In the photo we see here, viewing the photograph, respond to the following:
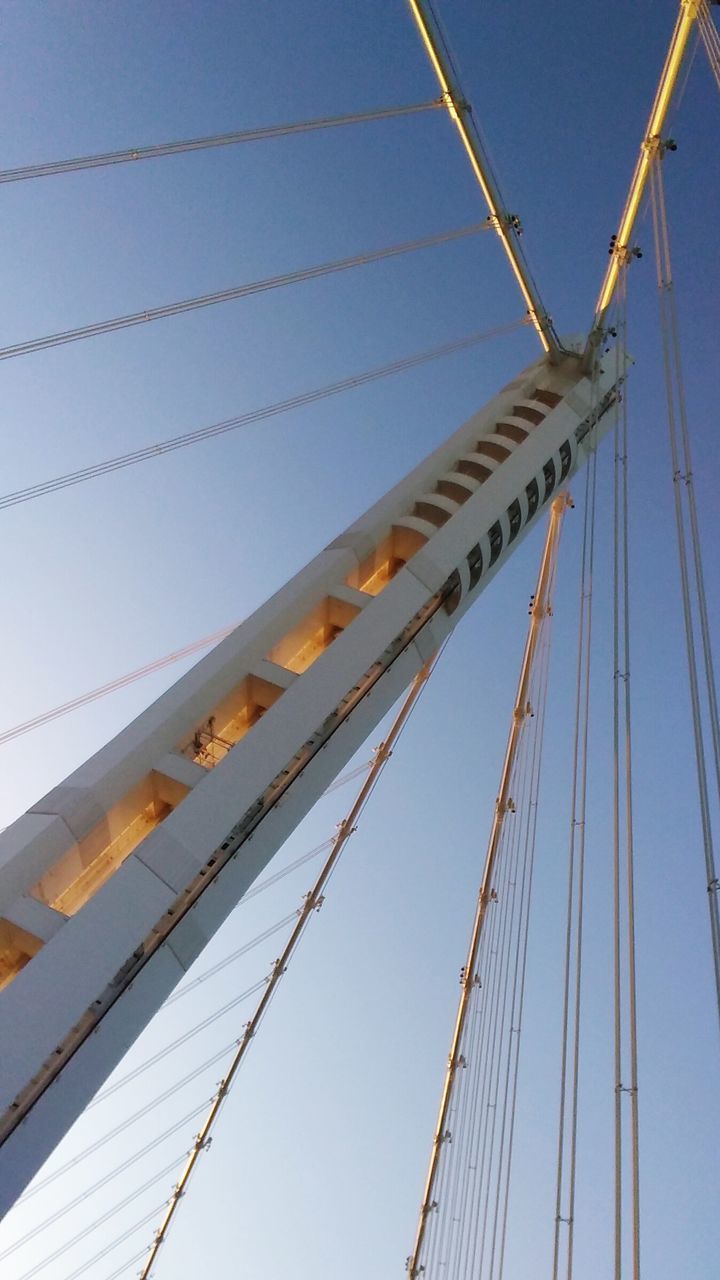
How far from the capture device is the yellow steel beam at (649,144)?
11516mm

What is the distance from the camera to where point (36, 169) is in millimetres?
9070

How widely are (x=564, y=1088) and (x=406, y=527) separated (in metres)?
6.80

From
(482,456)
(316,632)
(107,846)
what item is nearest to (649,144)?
(482,456)

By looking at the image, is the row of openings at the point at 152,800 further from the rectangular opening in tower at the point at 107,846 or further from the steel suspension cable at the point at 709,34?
the steel suspension cable at the point at 709,34

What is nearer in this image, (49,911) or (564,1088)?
(49,911)

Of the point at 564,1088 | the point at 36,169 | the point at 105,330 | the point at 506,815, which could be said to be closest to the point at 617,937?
the point at 564,1088

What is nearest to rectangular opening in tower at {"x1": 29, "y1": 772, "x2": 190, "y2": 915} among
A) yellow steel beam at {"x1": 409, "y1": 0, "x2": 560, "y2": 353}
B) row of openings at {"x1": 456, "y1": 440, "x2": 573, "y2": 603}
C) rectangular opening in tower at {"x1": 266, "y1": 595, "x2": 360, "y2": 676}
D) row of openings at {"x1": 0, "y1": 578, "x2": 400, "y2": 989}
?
row of openings at {"x1": 0, "y1": 578, "x2": 400, "y2": 989}

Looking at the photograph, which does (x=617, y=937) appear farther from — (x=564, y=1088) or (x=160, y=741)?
(x=160, y=741)

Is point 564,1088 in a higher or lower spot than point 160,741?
higher

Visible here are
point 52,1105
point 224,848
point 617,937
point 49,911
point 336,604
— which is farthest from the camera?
point 336,604

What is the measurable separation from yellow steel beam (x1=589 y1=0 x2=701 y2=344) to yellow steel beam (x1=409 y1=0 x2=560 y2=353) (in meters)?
0.90

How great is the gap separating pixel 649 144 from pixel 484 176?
2479 mm

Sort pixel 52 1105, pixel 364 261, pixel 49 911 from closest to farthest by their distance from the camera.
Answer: pixel 52 1105, pixel 49 911, pixel 364 261

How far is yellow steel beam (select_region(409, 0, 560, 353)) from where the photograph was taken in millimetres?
11758
